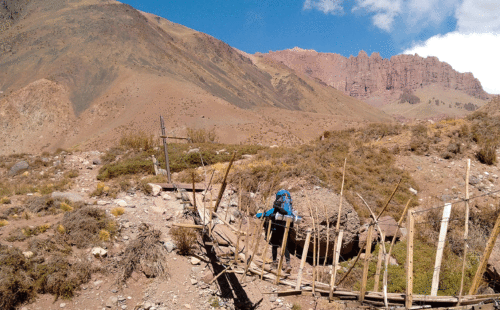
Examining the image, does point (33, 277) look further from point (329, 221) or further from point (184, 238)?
point (329, 221)

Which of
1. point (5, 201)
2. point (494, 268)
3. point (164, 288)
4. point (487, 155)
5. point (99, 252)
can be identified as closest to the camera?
point (494, 268)

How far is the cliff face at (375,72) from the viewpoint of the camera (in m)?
171

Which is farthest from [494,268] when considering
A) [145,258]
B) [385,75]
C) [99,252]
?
[385,75]

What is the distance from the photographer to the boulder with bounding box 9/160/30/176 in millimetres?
13242

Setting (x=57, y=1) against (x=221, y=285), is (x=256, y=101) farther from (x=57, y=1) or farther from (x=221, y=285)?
(x=221, y=285)

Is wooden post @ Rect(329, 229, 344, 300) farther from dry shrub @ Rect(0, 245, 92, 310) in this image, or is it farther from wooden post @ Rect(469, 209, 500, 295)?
dry shrub @ Rect(0, 245, 92, 310)

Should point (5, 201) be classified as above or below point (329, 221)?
below

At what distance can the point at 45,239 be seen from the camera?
21.5 ft

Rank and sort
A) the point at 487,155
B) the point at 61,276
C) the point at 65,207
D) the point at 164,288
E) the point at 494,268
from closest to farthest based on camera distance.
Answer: the point at 494,268 < the point at 61,276 < the point at 164,288 < the point at 65,207 < the point at 487,155

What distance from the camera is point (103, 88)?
4206 cm

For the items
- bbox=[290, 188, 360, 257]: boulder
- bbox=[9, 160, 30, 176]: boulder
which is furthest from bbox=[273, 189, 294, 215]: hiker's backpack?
bbox=[9, 160, 30, 176]: boulder

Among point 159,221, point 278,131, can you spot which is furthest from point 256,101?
point 159,221

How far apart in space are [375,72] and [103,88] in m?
185

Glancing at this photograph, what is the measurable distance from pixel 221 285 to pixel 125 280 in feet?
7.29
